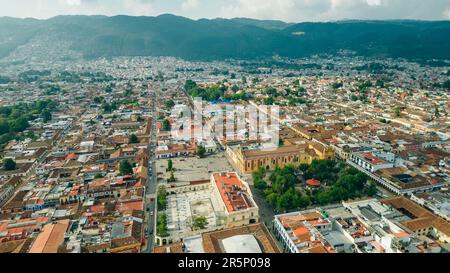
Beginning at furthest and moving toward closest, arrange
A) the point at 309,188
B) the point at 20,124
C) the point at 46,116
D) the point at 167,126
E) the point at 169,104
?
1. the point at 169,104
2. the point at 46,116
3. the point at 20,124
4. the point at 167,126
5. the point at 309,188

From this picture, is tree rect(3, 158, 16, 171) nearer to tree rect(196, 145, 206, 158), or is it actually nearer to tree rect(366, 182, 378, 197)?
tree rect(196, 145, 206, 158)

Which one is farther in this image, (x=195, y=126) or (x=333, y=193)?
(x=195, y=126)

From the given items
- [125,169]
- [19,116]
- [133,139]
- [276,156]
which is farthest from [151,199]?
[19,116]

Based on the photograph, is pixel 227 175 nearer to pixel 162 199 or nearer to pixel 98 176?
pixel 162 199

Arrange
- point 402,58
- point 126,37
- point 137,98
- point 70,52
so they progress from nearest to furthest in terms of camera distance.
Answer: point 137,98, point 402,58, point 70,52, point 126,37

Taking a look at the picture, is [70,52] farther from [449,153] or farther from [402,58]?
[449,153]

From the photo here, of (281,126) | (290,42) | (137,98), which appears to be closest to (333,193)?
(281,126)
